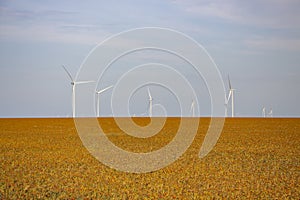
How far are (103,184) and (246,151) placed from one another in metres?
14.0

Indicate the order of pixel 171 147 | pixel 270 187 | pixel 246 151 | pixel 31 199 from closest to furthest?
1. pixel 31 199
2. pixel 270 187
3. pixel 246 151
4. pixel 171 147

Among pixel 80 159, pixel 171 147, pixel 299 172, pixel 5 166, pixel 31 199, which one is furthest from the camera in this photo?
pixel 171 147

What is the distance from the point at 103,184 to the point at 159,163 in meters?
6.43

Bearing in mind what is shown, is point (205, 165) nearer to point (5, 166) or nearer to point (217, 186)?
point (217, 186)

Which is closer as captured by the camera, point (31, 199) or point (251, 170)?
point (31, 199)

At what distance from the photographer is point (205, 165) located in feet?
79.0

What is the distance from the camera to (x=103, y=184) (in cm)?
1864

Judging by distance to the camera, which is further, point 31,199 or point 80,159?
point 80,159

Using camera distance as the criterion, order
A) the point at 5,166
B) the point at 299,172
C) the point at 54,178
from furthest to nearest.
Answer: the point at 5,166
the point at 299,172
the point at 54,178

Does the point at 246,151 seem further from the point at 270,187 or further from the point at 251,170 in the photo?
the point at 270,187

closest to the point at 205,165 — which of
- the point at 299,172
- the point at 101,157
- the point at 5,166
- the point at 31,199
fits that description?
the point at 299,172

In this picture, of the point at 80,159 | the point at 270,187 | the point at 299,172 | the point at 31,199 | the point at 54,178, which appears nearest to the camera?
the point at 31,199

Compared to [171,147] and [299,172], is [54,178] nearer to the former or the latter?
[299,172]

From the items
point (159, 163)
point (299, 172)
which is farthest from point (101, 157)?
point (299, 172)
